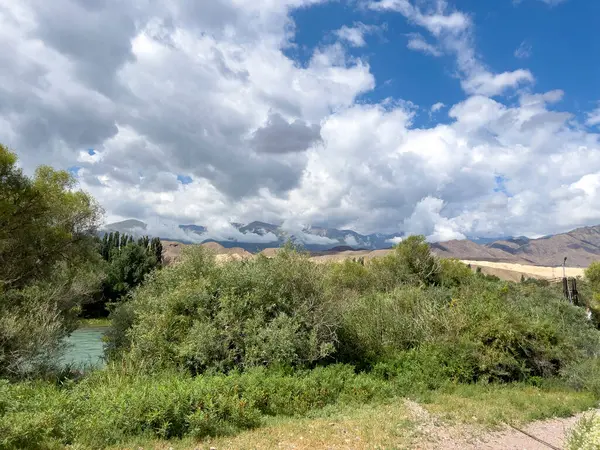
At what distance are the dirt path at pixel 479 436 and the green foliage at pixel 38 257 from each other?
Result: 1137cm

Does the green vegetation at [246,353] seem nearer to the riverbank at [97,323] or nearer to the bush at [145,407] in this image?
the bush at [145,407]

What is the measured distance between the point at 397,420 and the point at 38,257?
63.2 feet

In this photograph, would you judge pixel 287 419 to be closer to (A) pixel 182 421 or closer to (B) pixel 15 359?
(A) pixel 182 421

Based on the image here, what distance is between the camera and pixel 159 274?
1673 cm

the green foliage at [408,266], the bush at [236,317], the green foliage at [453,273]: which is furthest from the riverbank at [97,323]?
the green foliage at [453,273]

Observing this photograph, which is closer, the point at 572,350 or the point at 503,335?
the point at 503,335

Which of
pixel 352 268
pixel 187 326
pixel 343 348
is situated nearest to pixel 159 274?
pixel 187 326

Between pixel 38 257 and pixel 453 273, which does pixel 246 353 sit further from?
pixel 453 273

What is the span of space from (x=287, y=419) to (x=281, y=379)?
1.63 metres

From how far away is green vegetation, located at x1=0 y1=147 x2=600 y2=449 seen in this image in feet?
25.7

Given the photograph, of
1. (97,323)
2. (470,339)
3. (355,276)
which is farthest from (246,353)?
(97,323)

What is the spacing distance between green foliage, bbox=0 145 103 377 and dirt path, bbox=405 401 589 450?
11.4m

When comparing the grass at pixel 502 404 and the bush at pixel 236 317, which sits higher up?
the bush at pixel 236 317

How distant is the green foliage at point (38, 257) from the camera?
12594 mm
